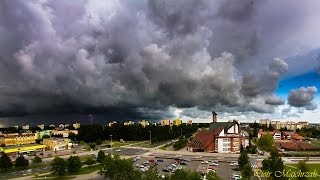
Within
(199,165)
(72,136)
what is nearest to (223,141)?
(199,165)

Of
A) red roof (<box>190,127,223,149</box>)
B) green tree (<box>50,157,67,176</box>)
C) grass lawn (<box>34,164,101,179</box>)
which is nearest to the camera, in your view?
green tree (<box>50,157,67,176</box>)

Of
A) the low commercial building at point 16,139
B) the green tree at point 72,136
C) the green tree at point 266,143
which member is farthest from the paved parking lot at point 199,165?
the green tree at point 72,136

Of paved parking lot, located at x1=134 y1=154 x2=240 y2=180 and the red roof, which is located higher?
the red roof

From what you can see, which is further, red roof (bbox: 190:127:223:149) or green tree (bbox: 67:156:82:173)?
red roof (bbox: 190:127:223:149)

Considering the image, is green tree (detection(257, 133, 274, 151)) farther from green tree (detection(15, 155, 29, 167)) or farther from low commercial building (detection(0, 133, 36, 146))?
low commercial building (detection(0, 133, 36, 146))

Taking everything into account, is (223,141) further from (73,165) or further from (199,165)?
(73,165)

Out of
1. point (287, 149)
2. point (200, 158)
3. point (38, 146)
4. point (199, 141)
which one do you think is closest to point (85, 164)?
point (200, 158)

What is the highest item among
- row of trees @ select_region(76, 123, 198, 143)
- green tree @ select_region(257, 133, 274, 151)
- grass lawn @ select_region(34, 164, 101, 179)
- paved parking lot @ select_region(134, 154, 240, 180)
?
row of trees @ select_region(76, 123, 198, 143)

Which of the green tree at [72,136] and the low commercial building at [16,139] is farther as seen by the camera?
the green tree at [72,136]

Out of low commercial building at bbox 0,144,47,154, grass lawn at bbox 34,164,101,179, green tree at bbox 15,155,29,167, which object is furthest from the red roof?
low commercial building at bbox 0,144,47,154

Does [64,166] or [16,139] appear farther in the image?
[16,139]

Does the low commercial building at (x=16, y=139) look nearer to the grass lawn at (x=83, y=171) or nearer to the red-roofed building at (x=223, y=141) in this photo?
the red-roofed building at (x=223, y=141)
